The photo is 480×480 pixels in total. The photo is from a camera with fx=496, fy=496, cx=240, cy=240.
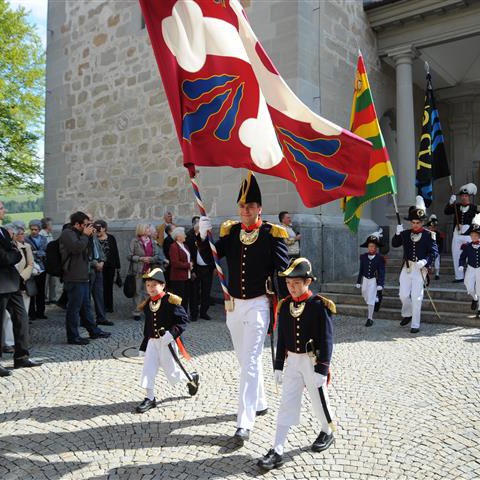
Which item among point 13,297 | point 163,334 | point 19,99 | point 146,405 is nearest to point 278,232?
point 163,334

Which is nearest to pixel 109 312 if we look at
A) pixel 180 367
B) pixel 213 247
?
pixel 180 367

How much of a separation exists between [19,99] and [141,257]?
53.0 feet

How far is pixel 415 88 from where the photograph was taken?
14477 millimetres

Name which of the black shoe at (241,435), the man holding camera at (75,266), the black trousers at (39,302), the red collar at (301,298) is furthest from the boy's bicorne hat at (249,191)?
the black trousers at (39,302)

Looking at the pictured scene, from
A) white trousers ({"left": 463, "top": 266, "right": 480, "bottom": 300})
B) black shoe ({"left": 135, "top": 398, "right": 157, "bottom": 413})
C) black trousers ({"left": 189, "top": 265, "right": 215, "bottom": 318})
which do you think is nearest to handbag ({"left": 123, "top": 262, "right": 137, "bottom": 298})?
black trousers ({"left": 189, "top": 265, "right": 215, "bottom": 318})

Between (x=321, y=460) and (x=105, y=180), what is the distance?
11927 mm

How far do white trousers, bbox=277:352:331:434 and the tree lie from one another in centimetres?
2017

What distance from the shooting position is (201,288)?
29.8 ft

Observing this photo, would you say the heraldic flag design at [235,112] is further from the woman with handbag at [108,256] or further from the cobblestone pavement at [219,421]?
the woman with handbag at [108,256]

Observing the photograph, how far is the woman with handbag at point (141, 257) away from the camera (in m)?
8.57

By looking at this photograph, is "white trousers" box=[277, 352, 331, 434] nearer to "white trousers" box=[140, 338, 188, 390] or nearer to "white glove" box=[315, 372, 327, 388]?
"white glove" box=[315, 372, 327, 388]

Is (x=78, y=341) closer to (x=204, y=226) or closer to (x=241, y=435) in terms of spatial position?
(x=204, y=226)

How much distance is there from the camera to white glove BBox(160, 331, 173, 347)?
4.48 m

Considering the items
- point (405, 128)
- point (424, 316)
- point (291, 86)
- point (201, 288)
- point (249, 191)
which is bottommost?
point (424, 316)
